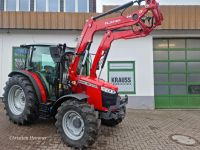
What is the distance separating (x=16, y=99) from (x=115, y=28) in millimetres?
3474

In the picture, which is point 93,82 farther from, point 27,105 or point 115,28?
point 27,105

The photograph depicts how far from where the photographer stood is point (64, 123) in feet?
17.2

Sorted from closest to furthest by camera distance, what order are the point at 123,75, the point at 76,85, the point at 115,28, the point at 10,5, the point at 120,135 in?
1. the point at 115,28
2. the point at 76,85
3. the point at 120,135
4. the point at 123,75
5. the point at 10,5

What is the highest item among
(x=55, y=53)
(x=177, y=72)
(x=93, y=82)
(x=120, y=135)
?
(x=55, y=53)

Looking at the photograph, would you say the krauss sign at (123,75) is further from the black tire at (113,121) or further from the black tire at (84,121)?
the black tire at (84,121)

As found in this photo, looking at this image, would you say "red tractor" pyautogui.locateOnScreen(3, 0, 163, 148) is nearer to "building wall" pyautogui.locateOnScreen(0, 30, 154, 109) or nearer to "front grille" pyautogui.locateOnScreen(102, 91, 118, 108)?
"front grille" pyautogui.locateOnScreen(102, 91, 118, 108)

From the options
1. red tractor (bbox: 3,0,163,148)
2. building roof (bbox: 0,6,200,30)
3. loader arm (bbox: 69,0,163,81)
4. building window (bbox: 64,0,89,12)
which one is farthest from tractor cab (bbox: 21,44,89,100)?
building window (bbox: 64,0,89,12)

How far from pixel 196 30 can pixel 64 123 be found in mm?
7613

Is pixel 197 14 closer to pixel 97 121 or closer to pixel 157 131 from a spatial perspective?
pixel 157 131

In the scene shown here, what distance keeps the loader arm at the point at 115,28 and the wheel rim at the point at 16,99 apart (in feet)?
5.81

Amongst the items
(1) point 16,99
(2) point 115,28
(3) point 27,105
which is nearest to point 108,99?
(2) point 115,28

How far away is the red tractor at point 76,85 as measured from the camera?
16.5ft

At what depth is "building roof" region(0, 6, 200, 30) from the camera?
9.69m

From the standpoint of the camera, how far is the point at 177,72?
34.7ft
